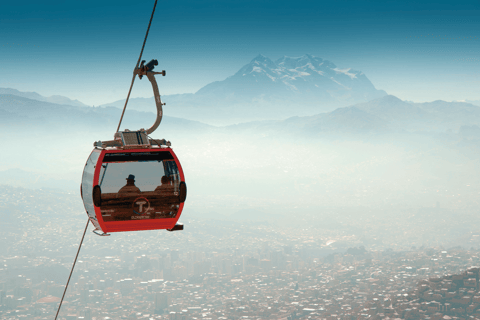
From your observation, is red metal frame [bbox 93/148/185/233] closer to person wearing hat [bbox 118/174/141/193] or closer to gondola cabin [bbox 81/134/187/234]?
gondola cabin [bbox 81/134/187/234]

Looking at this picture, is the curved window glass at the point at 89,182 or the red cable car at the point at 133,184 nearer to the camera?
the red cable car at the point at 133,184

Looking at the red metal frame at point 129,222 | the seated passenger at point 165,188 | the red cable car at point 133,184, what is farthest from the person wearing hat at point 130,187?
the red metal frame at point 129,222

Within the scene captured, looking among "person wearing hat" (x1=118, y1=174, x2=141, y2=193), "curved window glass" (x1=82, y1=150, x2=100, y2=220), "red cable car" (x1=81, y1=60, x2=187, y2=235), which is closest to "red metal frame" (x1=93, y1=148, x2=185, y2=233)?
"red cable car" (x1=81, y1=60, x2=187, y2=235)

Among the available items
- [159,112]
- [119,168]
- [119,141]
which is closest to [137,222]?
[119,168]

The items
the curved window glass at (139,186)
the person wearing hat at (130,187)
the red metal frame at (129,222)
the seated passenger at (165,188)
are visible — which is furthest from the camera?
the seated passenger at (165,188)

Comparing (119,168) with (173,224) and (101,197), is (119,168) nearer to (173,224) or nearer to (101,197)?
(101,197)

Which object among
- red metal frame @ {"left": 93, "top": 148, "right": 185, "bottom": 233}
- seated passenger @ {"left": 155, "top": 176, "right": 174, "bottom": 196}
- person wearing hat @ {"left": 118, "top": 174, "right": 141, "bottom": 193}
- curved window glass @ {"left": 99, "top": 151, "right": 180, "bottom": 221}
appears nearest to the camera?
red metal frame @ {"left": 93, "top": 148, "right": 185, "bottom": 233}

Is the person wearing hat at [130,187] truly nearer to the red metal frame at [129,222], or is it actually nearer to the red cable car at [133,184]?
the red cable car at [133,184]

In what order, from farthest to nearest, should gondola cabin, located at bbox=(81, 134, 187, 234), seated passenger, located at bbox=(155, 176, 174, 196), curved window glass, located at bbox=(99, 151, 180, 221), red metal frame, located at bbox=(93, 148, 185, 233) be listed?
seated passenger, located at bbox=(155, 176, 174, 196) → curved window glass, located at bbox=(99, 151, 180, 221) → gondola cabin, located at bbox=(81, 134, 187, 234) → red metal frame, located at bbox=(93, 148, 185, 233)

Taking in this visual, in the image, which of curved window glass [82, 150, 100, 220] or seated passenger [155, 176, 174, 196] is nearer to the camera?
curved window glass [82, 150, 100, 220]
